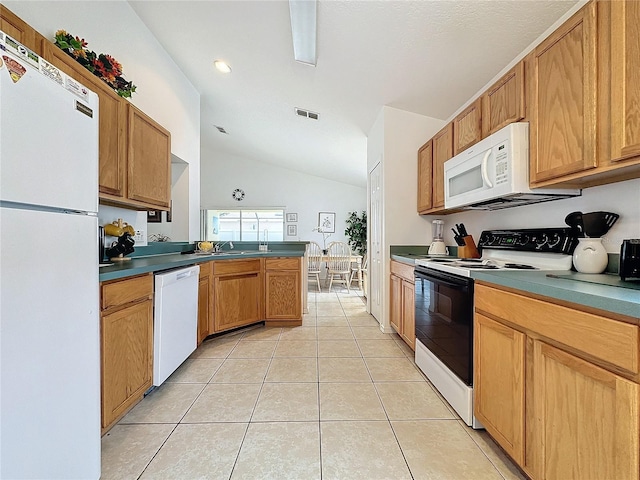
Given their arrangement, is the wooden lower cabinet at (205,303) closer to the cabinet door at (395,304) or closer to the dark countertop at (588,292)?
the cabinet door at (395,304)

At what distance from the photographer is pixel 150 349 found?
1.70 metres

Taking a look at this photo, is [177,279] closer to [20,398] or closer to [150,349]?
[150,349]

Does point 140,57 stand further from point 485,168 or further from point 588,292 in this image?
point 588,292

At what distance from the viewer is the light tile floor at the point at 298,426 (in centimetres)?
124

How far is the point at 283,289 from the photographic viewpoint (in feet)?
10.5

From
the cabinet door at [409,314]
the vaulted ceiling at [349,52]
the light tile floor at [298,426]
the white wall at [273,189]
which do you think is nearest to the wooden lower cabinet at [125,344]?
the light tile floor at [298,426]

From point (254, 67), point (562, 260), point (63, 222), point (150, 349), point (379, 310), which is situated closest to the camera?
point (63, 222)

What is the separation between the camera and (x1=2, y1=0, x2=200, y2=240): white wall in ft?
5.69

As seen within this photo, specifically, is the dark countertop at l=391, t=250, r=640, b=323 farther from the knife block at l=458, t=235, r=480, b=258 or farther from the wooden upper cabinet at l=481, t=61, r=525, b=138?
the knife block at l=458, t=235, r=480, b=258

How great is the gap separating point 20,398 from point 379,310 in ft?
9.82

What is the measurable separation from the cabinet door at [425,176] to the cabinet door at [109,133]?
2.52 metres

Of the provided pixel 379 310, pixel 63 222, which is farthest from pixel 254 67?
pixel 379 310

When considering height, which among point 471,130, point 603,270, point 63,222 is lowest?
point 603,270

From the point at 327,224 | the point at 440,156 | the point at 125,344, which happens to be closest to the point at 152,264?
the point at 125,344
